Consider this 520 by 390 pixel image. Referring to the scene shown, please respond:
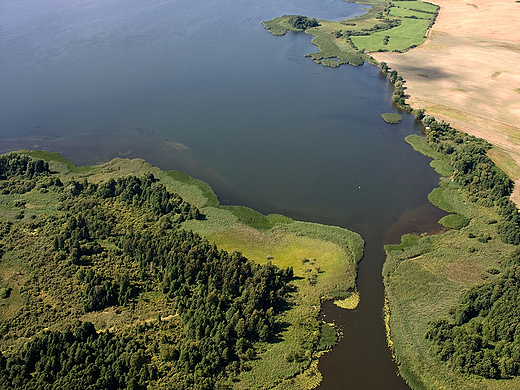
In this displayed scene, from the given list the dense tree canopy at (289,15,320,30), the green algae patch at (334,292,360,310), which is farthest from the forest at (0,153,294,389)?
the dense tree canopy at (289,15,320,30)

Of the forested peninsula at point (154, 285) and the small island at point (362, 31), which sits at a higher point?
the small island at point (362, 31)

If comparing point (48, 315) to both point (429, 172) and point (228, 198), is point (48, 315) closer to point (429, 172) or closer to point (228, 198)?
point (228, 198)

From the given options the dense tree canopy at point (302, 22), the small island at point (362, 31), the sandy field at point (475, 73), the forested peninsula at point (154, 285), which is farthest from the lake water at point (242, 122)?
the sandy field at point (475, 73)

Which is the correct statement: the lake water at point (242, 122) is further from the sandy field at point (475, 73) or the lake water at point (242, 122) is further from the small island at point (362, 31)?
the sandy field at point (475, 73)

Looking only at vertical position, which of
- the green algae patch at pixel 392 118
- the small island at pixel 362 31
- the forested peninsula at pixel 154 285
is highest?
the small island at pixel 362 31

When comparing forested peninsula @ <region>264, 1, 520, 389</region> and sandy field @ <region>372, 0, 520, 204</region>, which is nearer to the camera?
forested peninsula @ <region>264, 1, 520, 389</region>

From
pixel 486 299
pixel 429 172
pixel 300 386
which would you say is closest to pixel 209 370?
pixel 300 386

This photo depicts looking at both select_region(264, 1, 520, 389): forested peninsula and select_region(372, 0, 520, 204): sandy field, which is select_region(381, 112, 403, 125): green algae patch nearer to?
select_region(264, 1, 520, 389): forested peninsula
